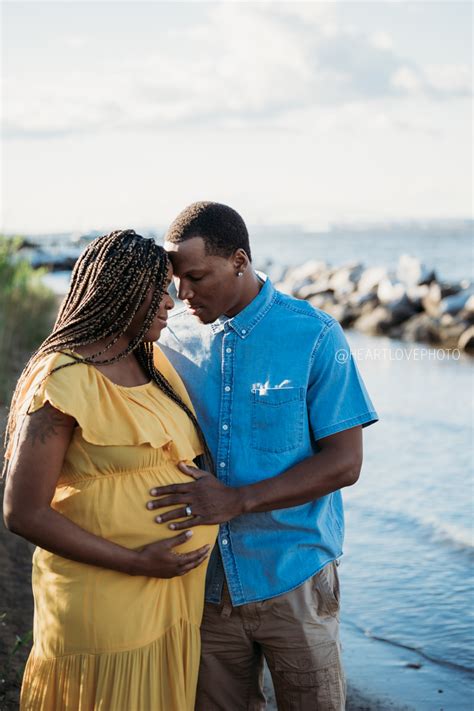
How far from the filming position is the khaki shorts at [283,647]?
2.99 m

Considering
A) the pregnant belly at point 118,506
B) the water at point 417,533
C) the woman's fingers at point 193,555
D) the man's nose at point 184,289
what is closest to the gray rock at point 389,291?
the water at point 417,533

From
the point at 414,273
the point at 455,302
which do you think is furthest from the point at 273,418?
the point at 414,273

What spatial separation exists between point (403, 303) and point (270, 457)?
680 inches

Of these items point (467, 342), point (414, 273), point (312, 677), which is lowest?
point (467, 342)

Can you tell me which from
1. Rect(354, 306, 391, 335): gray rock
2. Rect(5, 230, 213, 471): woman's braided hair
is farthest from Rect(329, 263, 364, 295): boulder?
Rect(5, 230, 213, 471): woman's braided hair

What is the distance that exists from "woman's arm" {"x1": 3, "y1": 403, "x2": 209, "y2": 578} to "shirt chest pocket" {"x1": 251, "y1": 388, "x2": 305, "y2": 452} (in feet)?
2.09

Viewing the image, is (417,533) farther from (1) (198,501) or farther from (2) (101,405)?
(2) (101,405)

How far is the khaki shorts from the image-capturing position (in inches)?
118

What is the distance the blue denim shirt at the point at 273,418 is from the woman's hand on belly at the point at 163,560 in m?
0.37

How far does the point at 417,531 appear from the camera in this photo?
7457 millimetres

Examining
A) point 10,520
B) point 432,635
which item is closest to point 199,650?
point 10,520

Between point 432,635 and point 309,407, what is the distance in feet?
10.7

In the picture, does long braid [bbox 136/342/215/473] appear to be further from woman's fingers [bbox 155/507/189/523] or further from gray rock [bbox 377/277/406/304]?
gray rock [bbox 377/277/406/304]

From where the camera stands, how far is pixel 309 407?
3.02 meters
